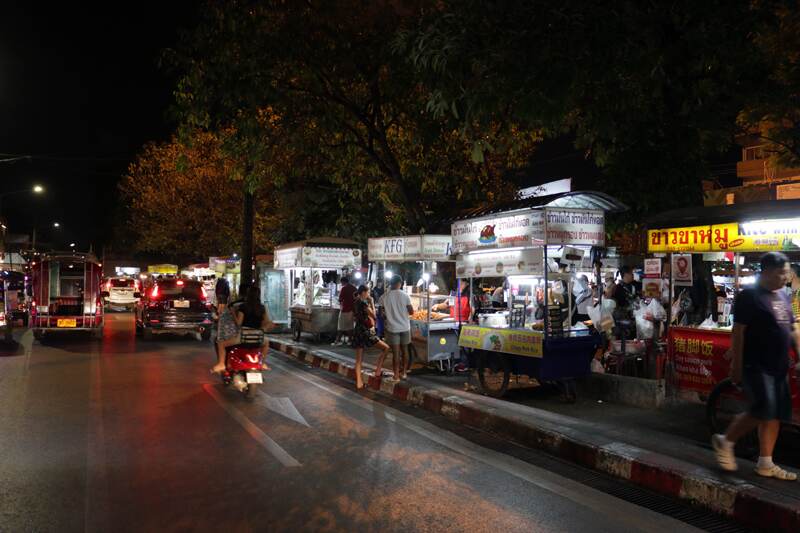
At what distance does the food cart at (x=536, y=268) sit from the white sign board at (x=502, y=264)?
14mm

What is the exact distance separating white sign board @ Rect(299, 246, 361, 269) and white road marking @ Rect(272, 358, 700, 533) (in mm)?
9203

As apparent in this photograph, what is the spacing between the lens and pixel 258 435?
748 centimetres

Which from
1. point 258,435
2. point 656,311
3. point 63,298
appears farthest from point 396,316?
point 63,298

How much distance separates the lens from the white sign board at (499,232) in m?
9.00

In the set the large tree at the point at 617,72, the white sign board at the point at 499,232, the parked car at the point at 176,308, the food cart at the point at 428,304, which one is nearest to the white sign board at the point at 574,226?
the white sign board at the point at 499,232

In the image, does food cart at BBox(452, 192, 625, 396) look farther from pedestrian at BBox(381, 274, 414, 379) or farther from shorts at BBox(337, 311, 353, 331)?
shorts at BBox(337, 311, 353, 331)

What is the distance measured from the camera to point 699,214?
7.84 m

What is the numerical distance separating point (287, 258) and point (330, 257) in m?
2.09

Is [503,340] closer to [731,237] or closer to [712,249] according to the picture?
[712,249]

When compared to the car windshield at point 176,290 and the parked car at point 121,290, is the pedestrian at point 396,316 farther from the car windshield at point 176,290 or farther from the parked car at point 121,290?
the parked car at point 121,290

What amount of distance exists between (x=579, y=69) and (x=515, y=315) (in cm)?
419

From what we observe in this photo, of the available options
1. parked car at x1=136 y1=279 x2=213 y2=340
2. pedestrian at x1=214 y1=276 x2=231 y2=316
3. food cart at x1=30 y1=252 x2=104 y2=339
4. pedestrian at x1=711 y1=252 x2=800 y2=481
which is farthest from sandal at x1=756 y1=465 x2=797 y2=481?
pedestrian at x1=214 y1=276 x2=231 y2=316

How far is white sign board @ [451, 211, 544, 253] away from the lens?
9000mm

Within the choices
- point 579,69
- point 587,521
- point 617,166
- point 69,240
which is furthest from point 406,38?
point 69,240
